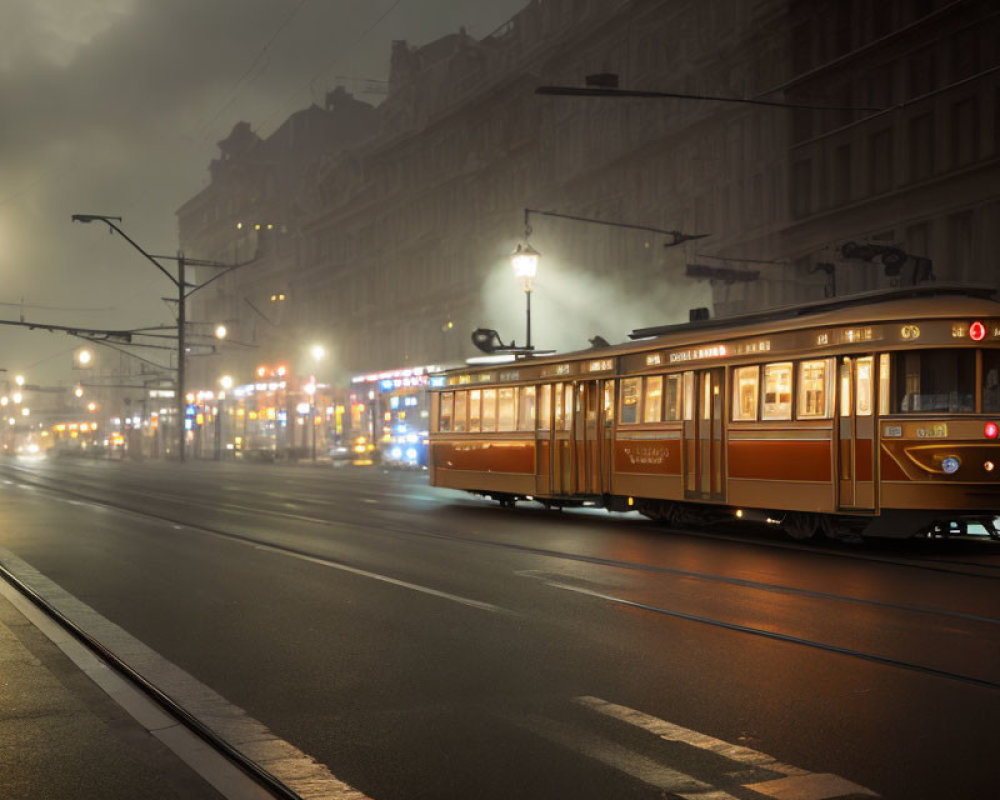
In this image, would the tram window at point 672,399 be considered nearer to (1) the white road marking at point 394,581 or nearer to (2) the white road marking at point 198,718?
(1) the white road marking at point 394,581

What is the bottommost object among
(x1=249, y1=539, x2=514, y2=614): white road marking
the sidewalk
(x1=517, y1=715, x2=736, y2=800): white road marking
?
the sidewalk

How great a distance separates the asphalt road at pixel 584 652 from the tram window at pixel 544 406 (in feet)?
14.4

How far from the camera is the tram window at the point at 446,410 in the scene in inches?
965

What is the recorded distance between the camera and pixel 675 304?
44.0 m

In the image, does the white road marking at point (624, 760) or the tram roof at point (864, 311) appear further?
the tram roof at point (864, 311)

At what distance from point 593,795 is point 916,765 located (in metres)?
1.56

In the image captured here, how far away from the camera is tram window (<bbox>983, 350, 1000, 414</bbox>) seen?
1361cm

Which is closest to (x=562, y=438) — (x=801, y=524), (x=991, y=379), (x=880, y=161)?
(x=801, y=524)

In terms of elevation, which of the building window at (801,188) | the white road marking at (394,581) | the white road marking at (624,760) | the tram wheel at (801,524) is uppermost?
the building window at (801,188)

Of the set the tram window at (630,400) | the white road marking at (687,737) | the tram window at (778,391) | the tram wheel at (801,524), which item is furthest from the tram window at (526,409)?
the white road marking at (687,737)

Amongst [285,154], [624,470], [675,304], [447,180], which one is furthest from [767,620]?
[285,154]

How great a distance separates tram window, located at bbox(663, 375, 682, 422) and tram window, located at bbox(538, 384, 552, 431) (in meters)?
3.35

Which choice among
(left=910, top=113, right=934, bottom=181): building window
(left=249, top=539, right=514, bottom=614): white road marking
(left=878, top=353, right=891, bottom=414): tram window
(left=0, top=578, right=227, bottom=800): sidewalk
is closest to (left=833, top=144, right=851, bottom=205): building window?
(left=910, top=113, right=934, bottom=181): building window

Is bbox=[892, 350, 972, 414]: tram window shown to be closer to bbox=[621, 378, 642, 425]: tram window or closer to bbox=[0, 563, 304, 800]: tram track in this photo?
bbox=[621, 378, 642, 425]: tram window
